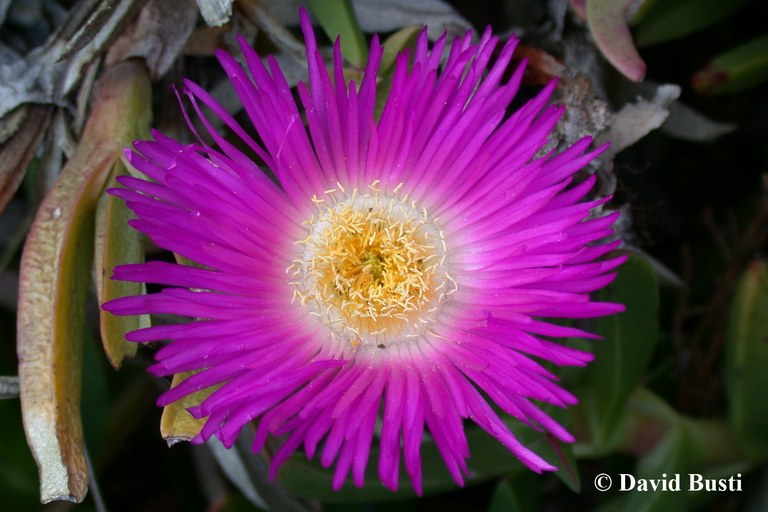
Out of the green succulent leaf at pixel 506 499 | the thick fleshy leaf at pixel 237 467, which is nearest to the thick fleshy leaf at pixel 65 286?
the thick fleshy leaf at pixel 237 467

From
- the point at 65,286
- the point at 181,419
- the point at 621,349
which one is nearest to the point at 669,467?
the point at 621,349

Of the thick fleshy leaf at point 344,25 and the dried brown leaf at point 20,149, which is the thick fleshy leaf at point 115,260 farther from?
the thick fleshy leaf at point 344,25

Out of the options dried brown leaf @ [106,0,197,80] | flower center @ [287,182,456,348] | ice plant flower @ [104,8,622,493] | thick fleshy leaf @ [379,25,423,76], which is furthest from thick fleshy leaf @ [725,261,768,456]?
dried brown leaf @ [106,0,197,80]

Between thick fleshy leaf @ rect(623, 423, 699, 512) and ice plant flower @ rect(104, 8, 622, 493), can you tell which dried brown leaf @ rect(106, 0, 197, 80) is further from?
thick fleshy leaf @ rect(623, 423, 699, 512)

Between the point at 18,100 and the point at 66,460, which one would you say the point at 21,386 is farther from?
the point at 18,100

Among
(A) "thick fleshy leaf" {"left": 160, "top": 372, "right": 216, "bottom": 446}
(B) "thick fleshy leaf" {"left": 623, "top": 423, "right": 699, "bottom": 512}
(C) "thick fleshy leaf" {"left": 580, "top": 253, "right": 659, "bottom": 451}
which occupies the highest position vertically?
A: (C) "thick fleshy leaf" {"left": 580, "top": 253, "right": 659, "bottom": 451}

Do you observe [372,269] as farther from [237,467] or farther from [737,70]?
[737,70]
